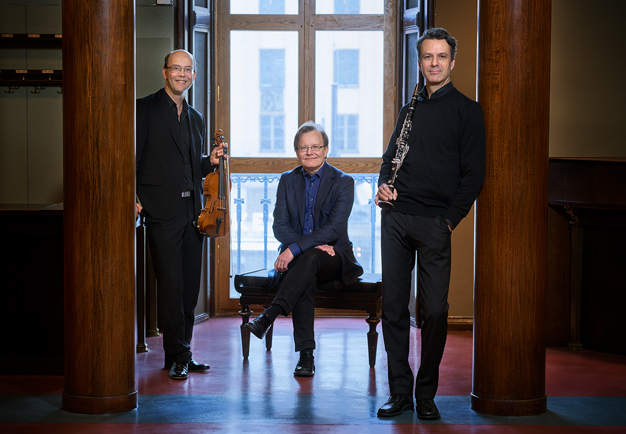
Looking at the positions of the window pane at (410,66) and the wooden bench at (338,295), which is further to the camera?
the window pane at (410,66)

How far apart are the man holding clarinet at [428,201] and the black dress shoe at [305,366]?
73 centimetres

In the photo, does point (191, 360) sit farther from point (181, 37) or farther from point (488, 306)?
point (181, 37)

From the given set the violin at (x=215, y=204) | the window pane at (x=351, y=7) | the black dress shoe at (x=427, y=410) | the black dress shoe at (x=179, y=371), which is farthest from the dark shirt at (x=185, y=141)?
the window pane at (x=351, y=7)

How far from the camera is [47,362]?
3.79 metres

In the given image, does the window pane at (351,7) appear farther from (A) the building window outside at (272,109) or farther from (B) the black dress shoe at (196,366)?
(B) the black dress shoe at (196,366)

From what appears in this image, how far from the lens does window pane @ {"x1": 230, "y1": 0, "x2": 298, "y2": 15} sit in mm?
5605

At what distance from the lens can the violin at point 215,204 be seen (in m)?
3.79

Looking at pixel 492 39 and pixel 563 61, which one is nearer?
pixel 492 39

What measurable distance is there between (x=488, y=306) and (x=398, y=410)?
0.60 m

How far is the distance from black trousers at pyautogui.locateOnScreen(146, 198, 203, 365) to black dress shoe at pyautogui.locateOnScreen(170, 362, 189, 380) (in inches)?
1.1

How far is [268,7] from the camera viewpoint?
18.4ft

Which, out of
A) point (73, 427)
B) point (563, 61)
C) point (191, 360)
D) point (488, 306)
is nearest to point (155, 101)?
point (191, 360)

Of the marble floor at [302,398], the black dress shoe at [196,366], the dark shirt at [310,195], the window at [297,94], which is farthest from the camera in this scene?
the window at [297,94]

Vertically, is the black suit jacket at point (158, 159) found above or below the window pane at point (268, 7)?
below
